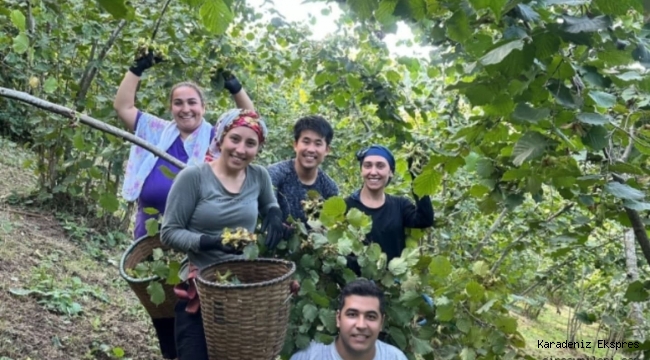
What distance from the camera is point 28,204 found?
20.4 feet

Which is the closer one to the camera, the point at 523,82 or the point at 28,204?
the point at 523,82

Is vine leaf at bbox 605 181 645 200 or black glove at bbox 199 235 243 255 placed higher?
vine leaf at bbox 605 181 645 200

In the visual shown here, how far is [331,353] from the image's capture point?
2676mm

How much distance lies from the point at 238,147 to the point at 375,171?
86cm

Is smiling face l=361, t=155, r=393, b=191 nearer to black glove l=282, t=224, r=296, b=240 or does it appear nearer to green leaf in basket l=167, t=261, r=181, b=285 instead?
black glove l=282, t=224, r=296, b=240

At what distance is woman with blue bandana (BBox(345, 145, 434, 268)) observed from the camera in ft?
9.98

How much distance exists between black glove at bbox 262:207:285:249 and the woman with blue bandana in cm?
61

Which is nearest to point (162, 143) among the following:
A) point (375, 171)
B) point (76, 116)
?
point (76, 116)

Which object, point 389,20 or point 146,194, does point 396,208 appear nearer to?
point 146,194

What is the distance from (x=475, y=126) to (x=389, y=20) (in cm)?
65

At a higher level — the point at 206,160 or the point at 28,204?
the point at 206,160

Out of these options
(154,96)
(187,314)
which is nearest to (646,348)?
(187,314)

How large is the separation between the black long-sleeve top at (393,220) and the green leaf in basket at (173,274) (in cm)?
94

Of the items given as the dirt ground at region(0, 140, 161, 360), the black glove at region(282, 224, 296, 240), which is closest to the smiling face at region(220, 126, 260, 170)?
the black glove at region(282, 224, 296, 240)
